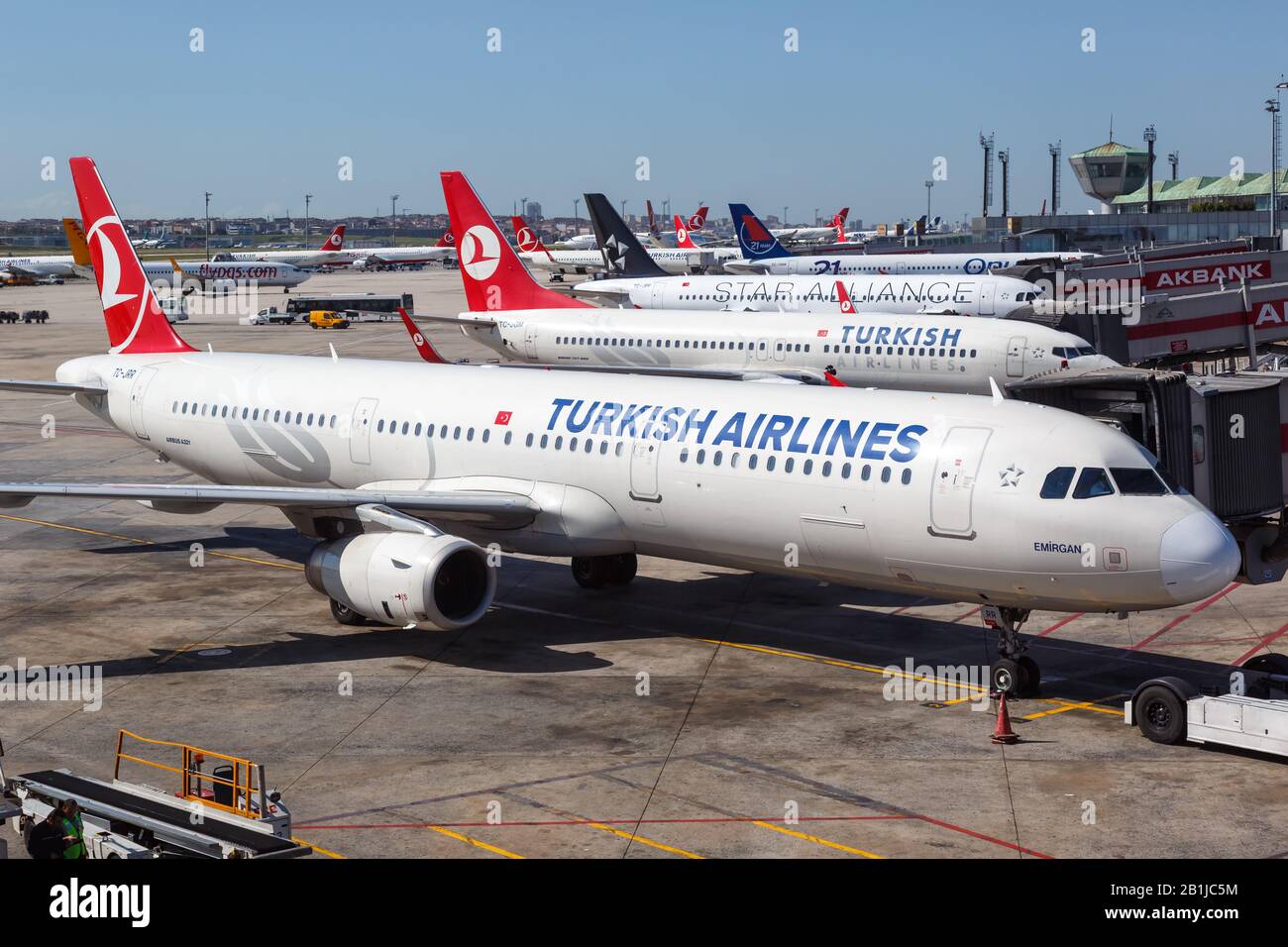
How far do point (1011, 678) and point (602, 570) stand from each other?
10440 mm

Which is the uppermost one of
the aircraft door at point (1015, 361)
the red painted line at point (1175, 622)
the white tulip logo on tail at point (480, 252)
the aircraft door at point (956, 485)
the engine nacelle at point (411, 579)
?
the white tulip logo on tail at point (480, 252)

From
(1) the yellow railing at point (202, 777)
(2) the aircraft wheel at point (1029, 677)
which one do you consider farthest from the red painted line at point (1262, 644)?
(1) the yellow railing at point (202, 777)

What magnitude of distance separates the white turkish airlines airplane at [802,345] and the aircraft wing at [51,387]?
1541 cm

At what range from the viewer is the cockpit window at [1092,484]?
2133cm

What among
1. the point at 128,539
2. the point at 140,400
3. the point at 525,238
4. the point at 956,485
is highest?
the point at 525,238

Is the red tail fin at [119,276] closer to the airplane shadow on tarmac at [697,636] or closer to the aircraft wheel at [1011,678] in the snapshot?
the airplane shadow on tarmac at [697,636]

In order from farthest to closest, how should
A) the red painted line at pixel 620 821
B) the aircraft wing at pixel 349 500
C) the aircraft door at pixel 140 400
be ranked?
the aircraft door at pixel 140 400 < the aircraft wing at pixel 349 500 < the red painted line at pixel 620 821

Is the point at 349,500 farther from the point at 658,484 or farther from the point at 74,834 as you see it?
the point at 74,834

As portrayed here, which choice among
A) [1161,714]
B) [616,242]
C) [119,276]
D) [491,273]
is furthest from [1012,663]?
[616,242]

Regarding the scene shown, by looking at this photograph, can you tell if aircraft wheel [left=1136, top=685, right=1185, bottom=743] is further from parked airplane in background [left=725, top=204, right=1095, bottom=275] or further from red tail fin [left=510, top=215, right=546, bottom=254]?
parked airplane in background [left=725, top=204, right=1095, bottom=275]

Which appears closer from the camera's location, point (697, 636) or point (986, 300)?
point (697, 636)

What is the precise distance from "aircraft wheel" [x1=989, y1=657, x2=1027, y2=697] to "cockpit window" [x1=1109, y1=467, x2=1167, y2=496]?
3.51 meters

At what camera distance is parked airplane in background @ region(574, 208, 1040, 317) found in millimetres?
61750

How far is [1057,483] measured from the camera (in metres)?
21.6
